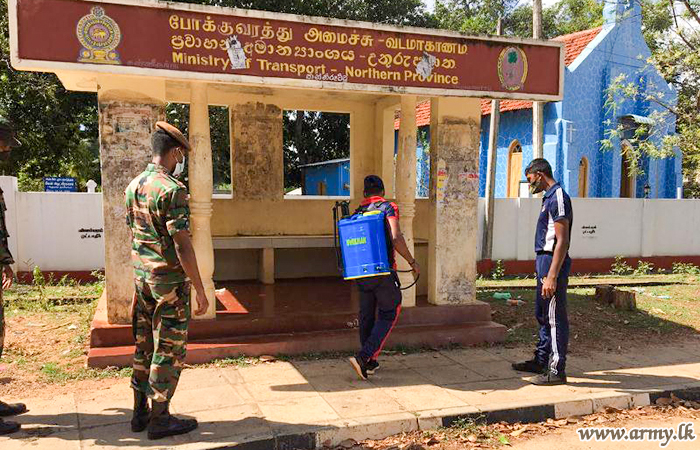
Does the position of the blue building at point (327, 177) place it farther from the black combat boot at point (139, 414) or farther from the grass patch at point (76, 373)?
the black combat boot at point (139, 414)

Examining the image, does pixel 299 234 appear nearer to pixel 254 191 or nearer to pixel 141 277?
pixel 254 191

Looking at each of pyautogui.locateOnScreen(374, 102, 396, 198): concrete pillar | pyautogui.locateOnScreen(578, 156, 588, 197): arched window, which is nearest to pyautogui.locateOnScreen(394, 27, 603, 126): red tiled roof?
pyautogui.locateOnScreen(578, 156, 588, 197): arched window

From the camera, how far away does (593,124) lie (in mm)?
16297

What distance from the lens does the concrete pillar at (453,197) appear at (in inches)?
255

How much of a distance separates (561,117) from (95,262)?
12.4 metres

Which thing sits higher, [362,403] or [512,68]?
[512,68]

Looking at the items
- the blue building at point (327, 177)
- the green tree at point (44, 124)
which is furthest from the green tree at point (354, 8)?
the blue building at point (327, 177)

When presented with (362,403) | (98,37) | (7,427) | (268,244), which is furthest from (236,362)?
(98,37)

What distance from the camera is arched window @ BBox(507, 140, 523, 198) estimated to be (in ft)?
54.9

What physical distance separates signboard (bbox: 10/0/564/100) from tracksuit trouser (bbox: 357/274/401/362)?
6.57ft

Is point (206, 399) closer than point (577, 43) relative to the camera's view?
Yes

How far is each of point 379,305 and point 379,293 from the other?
12 cm

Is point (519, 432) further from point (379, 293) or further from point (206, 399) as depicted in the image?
point (206, 399)

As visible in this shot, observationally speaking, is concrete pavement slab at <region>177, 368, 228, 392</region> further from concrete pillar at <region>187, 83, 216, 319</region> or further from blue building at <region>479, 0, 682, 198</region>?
blue building at <region>479, 0, 682, 198</region>
